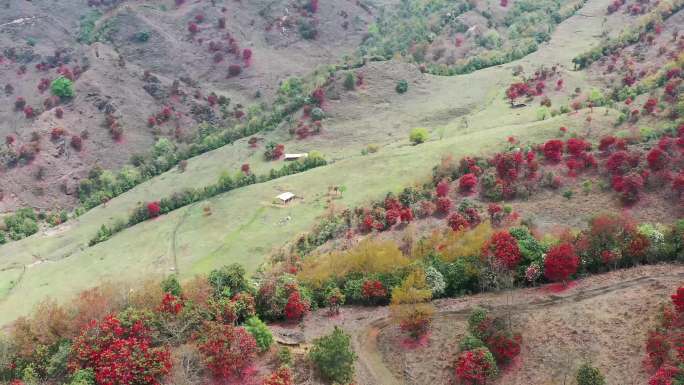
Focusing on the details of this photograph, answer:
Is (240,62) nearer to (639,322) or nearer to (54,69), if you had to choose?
(54,69)

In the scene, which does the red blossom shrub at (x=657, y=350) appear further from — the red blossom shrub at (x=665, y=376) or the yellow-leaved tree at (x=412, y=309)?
the yellow-leaved tree at (x=412, y=309)

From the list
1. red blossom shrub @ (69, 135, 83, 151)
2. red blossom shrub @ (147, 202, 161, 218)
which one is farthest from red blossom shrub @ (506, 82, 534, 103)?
red blossom shrub @ (69, 135, 83, 151)

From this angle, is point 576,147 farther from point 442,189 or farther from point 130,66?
point 130,66

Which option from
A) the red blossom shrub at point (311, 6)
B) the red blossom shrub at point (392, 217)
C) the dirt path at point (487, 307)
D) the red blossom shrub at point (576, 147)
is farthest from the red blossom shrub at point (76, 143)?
the red blossom shrub at point (576, 147)

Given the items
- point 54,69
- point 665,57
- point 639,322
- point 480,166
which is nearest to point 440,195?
point 480,166

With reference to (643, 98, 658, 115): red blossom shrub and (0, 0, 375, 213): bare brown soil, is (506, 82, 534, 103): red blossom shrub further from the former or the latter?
(0, 0, 375, 213): bare brown soil

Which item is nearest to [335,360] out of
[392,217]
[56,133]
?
[392,217]
